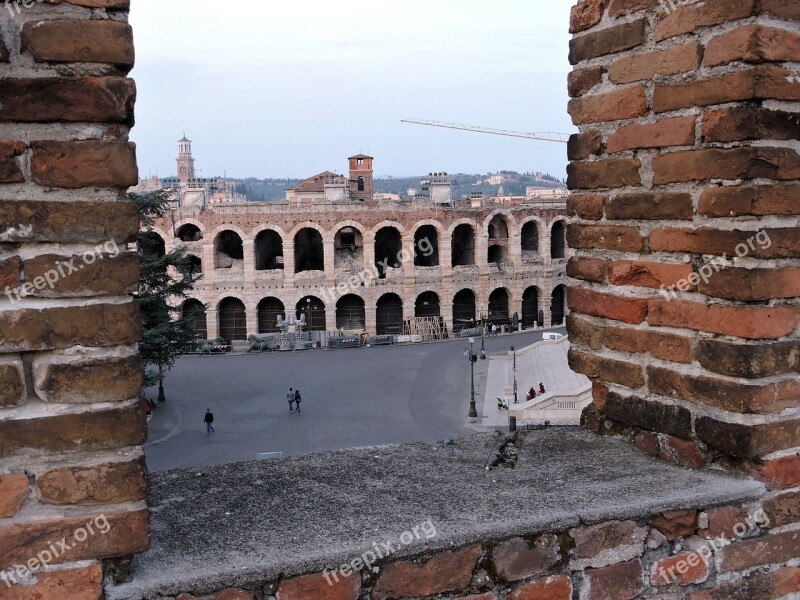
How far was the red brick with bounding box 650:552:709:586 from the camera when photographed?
8.07ft

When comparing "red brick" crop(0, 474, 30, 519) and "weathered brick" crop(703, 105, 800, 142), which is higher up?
"weathered brick" crop(703, 105, 800, 142)

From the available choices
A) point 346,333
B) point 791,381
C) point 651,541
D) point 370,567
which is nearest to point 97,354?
point 370,567

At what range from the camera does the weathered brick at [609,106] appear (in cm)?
285

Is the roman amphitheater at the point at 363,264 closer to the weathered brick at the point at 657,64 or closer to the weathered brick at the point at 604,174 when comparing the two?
the weathered brick at the point at 604,174

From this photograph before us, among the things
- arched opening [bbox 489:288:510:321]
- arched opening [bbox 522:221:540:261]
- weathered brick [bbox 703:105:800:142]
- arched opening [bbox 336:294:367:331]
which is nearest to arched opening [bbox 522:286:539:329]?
arched opening [bbox 489:288:510:321]

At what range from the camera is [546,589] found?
232cm

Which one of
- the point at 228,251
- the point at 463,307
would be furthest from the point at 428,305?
the point at 228,251

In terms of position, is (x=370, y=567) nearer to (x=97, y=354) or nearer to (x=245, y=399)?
(x=97, y=354)

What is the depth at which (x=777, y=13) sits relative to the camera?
2.49 meters

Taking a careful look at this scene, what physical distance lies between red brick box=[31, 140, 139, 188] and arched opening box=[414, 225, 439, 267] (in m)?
33.8

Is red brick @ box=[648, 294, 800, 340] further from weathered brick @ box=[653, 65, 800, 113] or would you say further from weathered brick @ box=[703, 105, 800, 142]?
weathered brick @ box=[653, 65, 800, 113]

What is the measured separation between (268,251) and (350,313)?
233 inches

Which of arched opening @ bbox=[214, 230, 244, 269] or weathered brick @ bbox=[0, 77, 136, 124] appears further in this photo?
arched opening @ bbox=[214, 230, 244, 269]

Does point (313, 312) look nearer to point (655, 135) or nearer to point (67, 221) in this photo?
point (655, 135)
